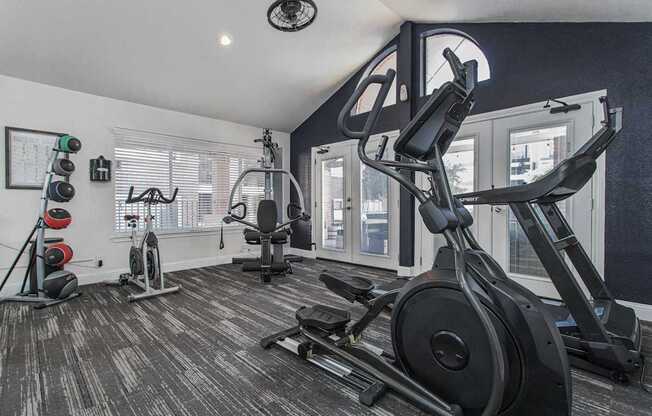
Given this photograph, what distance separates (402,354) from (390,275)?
9.15 ft

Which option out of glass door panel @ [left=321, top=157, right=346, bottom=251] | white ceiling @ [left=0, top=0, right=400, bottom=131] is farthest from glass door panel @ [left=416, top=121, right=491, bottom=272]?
white ceiling @ [left=0, top=0, right=400, bottom=131]

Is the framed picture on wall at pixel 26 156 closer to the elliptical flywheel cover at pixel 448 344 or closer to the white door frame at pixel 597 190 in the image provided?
the elliptical flywheel cover at pixel 448 344

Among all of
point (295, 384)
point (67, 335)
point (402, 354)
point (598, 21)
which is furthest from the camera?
point (598, 21)

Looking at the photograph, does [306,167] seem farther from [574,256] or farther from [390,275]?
[574,256]

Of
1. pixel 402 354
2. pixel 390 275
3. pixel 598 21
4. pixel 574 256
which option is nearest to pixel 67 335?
pixel 402 354

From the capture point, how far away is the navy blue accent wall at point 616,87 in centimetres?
258

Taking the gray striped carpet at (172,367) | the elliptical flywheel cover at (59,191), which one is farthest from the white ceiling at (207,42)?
the gray striped carpet at (172,367)

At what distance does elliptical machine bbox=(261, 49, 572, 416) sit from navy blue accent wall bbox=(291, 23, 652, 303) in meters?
2.26

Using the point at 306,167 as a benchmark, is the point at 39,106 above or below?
above

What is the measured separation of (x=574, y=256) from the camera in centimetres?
211

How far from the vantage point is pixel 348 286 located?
5.98ft

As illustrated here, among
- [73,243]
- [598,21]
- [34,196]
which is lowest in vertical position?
[73,243]

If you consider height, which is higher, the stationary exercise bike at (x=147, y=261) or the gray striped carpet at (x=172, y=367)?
the stationary exercise bike at (x=147, y=261)

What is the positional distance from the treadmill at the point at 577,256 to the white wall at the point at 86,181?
438 centimetres
